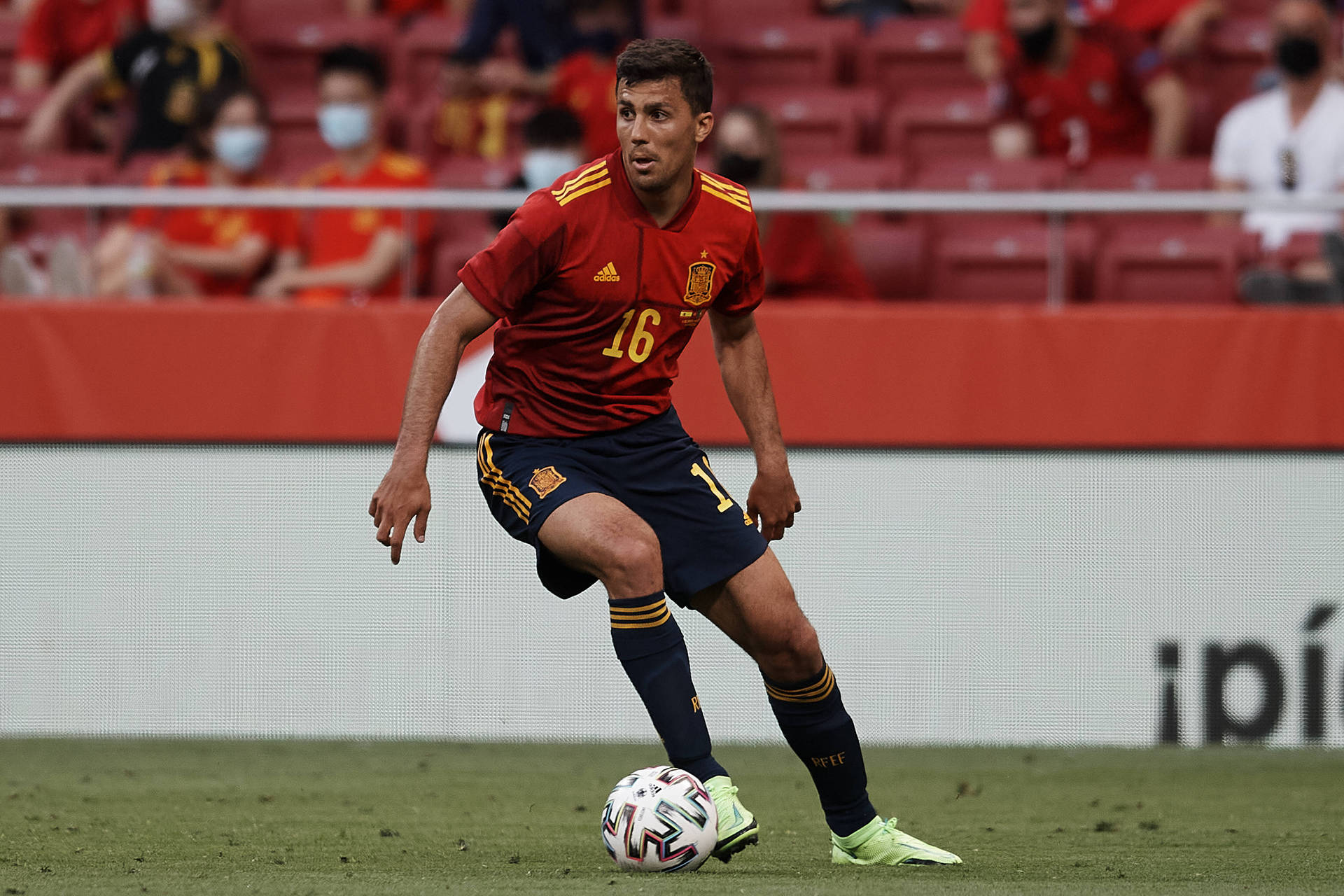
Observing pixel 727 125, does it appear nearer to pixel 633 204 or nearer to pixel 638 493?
pixel 633 204

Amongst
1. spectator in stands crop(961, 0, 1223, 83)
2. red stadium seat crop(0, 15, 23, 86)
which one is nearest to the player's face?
spectator in stands crop(961, 0, 1223, 83)

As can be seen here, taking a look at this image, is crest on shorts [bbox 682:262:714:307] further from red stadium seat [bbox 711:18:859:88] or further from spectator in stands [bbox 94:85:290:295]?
red stadium seat [bbox 711:18:859:88]

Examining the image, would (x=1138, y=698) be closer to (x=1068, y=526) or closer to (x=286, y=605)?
(x=1068, y=526)

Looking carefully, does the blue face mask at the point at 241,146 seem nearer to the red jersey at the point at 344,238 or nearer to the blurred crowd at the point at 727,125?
the blurred crowd at the point at 727,125

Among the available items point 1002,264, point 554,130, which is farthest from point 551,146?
point 1002,264

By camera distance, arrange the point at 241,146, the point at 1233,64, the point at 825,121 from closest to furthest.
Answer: the point at 241,146 → the point at 825,121 → the point at 1233,64

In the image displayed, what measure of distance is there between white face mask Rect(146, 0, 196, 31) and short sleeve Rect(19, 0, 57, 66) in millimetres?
847

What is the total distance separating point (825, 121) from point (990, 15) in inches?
41.8

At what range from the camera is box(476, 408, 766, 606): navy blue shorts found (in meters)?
4.27

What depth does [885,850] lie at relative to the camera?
14.6 feet

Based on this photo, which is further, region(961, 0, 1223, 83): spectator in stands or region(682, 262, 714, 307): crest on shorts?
region(961, 0, 1223, 83): spectator in stands

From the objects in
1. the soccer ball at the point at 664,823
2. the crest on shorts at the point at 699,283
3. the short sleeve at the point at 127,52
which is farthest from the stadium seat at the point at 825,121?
the soccer ball at the point at 664,823

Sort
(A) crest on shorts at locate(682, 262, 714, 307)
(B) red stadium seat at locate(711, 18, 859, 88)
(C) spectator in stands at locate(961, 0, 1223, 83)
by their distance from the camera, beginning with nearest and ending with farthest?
(A) crest on shorts at locate(682, 262, 714, 307)
(C) spectator in stands at locate(961, 0, 1223, 83)
(B) red stadium seat at locate(711, 18, 859, 88)

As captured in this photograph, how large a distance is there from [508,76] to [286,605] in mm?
3268
